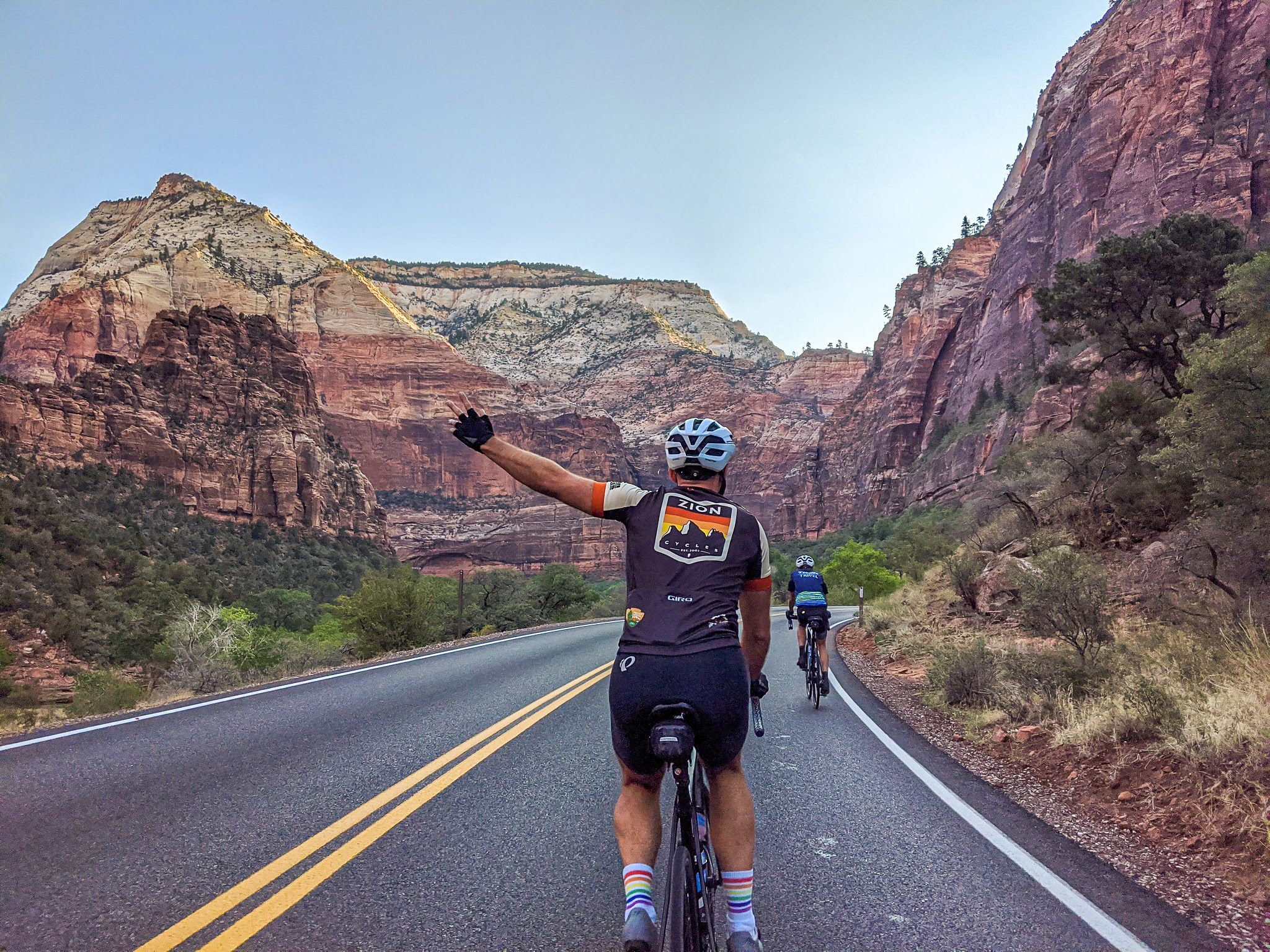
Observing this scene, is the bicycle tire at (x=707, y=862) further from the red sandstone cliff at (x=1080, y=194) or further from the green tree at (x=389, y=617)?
the red sandstone cliff at (x=1080, y=194)

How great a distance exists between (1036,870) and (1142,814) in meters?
1.42

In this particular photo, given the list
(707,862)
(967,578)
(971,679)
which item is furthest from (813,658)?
(967,578)

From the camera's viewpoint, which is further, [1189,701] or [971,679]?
[971,679]

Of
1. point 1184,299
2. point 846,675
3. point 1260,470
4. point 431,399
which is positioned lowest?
point 846,675

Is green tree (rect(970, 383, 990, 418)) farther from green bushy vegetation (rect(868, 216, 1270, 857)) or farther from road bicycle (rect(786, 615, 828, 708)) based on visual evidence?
road bicycle (rect(786, 615, 828, 708))

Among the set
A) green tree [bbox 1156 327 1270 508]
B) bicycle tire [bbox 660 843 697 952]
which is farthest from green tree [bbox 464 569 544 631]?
bicycle tire [bbox 660 843 697 952]

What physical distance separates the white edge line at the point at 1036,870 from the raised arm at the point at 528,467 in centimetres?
286

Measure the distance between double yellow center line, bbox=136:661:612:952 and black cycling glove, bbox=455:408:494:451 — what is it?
2187 mm

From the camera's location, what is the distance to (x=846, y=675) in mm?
12609

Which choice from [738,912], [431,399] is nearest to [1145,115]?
[738,912]

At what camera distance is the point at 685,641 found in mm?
2576

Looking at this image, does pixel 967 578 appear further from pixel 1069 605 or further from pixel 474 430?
pixel 474 430

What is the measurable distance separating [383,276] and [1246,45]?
159029 mm

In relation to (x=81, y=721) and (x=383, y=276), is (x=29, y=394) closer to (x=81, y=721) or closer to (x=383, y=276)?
(x=81, y=721)
